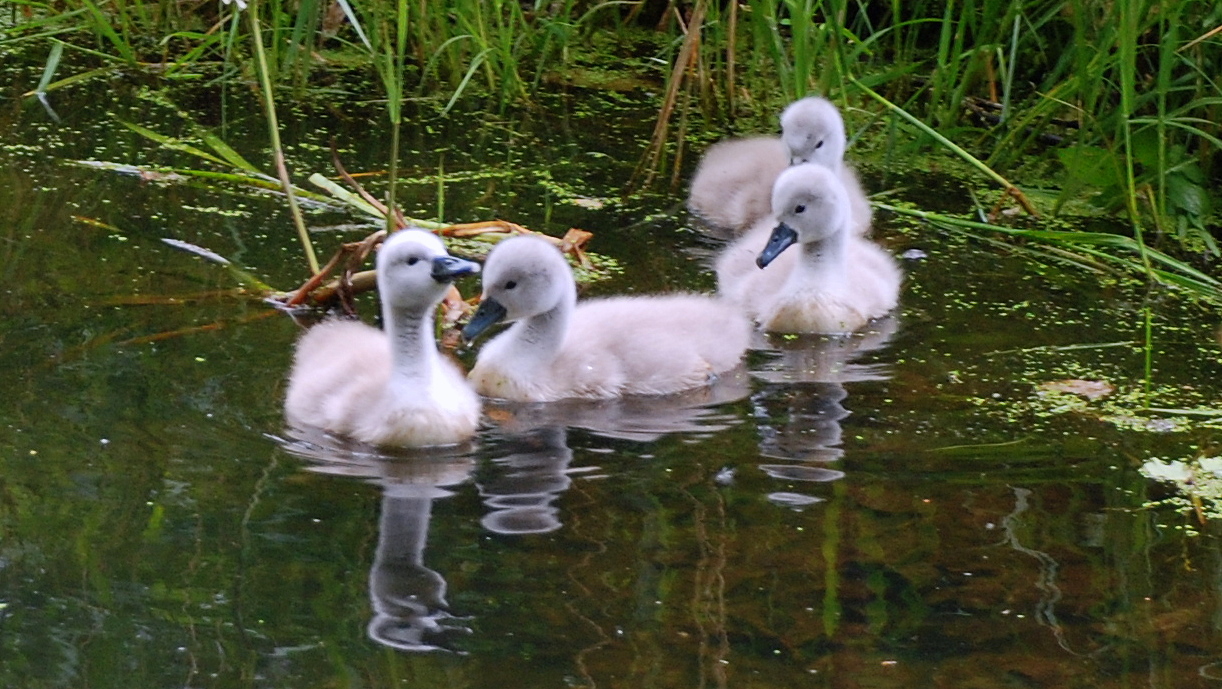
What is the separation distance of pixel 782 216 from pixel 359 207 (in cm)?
132

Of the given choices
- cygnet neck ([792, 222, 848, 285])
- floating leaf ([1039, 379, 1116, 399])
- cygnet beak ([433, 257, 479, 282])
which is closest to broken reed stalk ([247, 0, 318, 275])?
cygnet beak ([433, 257, 479, 282])

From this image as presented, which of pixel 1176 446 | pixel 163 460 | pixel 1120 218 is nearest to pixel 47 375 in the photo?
pixel 163 460

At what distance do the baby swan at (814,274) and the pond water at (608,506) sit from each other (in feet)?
0.40

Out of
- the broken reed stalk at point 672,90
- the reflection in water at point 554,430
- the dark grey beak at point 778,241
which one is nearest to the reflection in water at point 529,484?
the reflection in water at point 554,430

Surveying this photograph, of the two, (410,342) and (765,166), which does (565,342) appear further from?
(765,166)

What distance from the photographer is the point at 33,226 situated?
5.30 meters

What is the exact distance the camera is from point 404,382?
4164mm

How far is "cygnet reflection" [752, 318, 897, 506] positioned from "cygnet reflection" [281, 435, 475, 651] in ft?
2.44

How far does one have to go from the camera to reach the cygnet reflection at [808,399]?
4059 millimetres

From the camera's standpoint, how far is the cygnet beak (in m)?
4.09

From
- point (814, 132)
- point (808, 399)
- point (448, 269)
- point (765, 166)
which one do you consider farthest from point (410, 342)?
point (765, 166)

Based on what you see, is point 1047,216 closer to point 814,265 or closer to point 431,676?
point 814,265

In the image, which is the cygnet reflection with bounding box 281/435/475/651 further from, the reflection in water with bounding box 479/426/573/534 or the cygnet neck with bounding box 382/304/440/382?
the cygnet neck with bounding box 382/304/440/382

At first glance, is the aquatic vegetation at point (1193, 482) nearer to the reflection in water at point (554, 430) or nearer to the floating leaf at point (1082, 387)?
the floating leaf at point (1082, 387)
